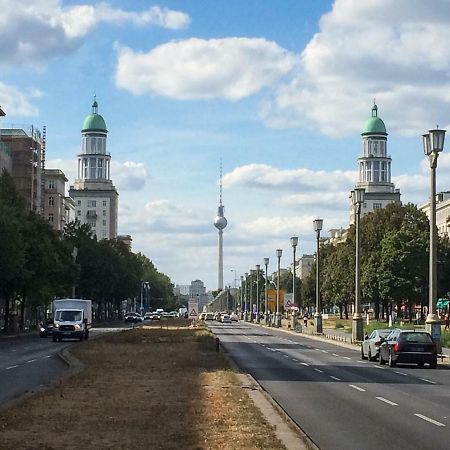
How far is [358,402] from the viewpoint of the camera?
2173cm

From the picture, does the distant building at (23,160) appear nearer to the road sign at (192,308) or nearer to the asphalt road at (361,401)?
the road sign at (192,308)

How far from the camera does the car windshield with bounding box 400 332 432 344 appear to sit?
37.2 metres

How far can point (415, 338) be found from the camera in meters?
37.3

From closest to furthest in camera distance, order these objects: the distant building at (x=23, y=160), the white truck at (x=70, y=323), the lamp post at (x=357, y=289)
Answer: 1. the lamp post at (x=357, y=289)
2. the white truck at (x=70, y=323)
3. the distant building at (x=23, y=160)

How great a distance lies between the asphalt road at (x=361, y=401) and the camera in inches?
609

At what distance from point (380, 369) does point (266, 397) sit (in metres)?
15.5

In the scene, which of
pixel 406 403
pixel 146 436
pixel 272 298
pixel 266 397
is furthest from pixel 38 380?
pixel 272 298

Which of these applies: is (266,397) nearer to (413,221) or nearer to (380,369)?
(380,369)

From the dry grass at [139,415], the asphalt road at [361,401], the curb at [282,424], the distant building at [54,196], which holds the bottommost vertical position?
the asphalt road at [361,401]

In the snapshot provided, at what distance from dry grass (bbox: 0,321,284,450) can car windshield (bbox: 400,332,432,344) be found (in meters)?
11.2

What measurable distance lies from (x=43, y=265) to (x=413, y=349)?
47.0 metres

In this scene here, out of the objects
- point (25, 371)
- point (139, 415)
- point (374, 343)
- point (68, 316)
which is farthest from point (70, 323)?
point (139, 415)

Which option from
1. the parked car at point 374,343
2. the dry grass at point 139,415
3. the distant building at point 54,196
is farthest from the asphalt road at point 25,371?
the distant building at point 54,196

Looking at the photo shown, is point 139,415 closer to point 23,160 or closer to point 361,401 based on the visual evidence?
point 361,401
